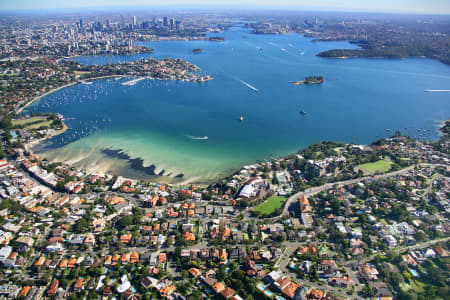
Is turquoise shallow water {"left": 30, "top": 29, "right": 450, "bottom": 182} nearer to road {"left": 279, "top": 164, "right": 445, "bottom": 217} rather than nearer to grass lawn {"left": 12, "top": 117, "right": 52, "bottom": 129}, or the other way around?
grass lawn {"left": 12, "top": 117, "right": 52, "bottom": 129}

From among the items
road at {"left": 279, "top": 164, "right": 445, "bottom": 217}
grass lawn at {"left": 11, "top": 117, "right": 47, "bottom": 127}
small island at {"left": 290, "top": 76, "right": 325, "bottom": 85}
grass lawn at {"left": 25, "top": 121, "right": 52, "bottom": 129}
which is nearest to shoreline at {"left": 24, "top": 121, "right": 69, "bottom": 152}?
grass lawn at {"left": 25, "top": 121, "right": 52, "bottom": 129}

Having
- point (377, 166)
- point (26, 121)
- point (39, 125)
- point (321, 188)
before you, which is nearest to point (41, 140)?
point (39, 125)

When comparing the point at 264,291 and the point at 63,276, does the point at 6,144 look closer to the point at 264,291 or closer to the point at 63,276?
the point at 63,276

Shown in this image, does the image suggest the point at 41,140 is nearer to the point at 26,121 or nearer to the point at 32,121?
the point at 32,121

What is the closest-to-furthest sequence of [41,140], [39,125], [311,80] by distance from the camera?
1. [41,140]
2. [39,125]
3. [311,80]

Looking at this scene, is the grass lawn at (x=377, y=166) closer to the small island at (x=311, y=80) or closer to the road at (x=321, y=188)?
the road at (x=321, y=188)

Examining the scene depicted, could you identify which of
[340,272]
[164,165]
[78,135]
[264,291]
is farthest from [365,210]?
[78,135]
